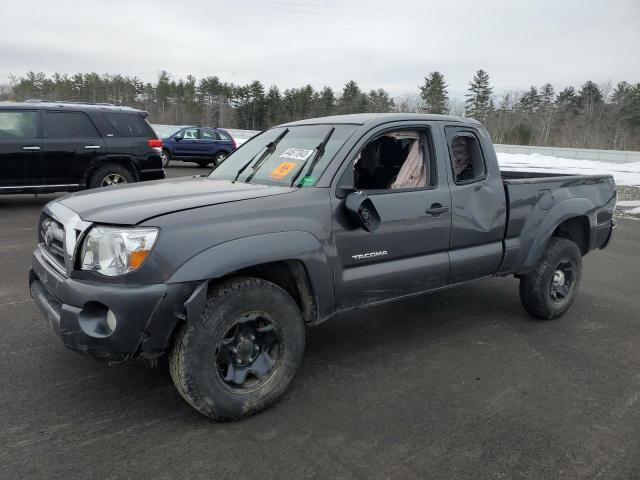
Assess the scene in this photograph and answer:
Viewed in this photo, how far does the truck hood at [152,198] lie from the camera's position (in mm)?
2750

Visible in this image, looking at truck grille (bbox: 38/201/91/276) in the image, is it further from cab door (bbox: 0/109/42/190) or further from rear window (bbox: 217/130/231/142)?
rear window (bbox: 217/130/231/142)

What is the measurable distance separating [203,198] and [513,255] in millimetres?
2706

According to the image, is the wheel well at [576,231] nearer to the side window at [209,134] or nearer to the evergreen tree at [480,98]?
the side window at [209,134]

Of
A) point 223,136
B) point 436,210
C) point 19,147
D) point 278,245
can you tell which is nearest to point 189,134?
point 223,136

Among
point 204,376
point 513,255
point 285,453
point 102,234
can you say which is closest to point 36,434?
point 204,376

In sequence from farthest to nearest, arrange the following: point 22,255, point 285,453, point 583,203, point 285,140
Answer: point 22,255 → point 583,203 → point 285,140 → point 285,453

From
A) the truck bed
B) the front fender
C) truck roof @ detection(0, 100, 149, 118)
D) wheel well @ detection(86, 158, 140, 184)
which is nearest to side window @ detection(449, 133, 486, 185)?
the truck bed

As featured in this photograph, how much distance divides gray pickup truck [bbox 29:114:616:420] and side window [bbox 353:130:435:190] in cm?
1

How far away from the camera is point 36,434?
2693 millimetres

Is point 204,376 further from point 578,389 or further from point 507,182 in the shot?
point 507,182

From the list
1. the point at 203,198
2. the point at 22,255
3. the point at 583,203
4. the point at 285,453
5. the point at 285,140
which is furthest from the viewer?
the point at 22,255

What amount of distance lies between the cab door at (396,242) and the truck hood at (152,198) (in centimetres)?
52

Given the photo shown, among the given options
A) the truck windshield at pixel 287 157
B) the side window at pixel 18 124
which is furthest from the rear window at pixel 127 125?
the truck windshield at pixel 287 157

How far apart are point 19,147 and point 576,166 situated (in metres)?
22.5
